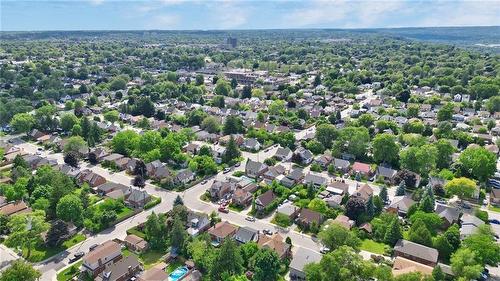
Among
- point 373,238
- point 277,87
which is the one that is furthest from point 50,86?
point 373,238

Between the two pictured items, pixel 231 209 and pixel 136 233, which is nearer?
pixel 136 233

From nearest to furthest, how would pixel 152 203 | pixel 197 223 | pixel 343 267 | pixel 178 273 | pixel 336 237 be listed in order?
pixel 343 267
pixel 178 273
pixel 336 237
pixel 197 223
pixel 152 203

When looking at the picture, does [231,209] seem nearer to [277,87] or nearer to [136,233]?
[136,233]

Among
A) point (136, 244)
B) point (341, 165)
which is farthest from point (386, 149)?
point (136, 244)

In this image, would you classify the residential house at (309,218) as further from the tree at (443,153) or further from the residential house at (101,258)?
the tree at (443,153)

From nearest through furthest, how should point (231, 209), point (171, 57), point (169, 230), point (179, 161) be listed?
point (169, 230)
point (231, 209)
point (179, 161)
point (171, 57)

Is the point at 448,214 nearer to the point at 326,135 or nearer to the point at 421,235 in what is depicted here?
the point at 421,235
